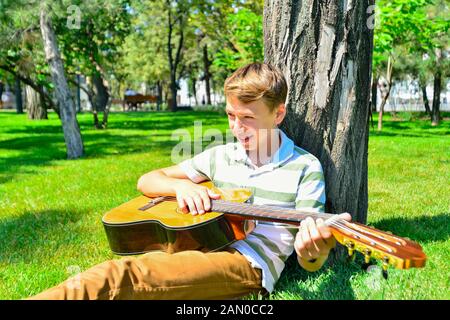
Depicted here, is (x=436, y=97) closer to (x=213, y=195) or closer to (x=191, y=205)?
(x=213, y=195)

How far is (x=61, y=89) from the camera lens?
8875 millimetres

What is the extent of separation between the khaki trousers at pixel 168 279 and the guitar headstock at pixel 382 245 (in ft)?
2.24

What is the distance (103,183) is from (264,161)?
A: 170 inches

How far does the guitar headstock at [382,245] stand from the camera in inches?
57.3

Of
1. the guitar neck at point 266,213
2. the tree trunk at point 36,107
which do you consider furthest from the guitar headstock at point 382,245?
the tree trunk at point 36,107

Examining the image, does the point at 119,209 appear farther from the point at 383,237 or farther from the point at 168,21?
the point at 168,21

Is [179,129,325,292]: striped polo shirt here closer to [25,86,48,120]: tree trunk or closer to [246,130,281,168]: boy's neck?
[246,130,281,168]: boy's neck

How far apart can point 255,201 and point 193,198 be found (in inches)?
13.3

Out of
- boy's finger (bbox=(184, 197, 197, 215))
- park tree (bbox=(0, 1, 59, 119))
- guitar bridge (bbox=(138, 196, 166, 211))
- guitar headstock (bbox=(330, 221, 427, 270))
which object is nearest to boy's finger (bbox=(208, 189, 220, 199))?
boy's finger (bbox=(184, 197, 197, 215))

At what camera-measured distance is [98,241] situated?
152 inches

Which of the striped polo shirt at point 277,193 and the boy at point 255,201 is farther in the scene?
the striped polo shirt at point 277,193

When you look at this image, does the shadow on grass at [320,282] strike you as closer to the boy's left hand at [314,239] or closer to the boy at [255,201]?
the boy at [255,201]

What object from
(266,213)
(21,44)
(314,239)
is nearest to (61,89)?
(21,44)

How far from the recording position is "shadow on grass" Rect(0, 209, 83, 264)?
3592 mm
